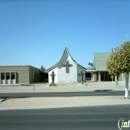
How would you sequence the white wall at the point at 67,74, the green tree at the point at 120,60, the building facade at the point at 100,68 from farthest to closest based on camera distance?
1. the building facade at the point at 100,68
2. the white wall at the point at 67,74
3. the green tree at the point at 120,60

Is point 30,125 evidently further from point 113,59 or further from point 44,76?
point 44,76

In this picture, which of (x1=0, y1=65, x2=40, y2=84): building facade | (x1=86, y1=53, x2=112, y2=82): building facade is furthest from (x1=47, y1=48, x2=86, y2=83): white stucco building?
(x1=86, y1=53, x2=112, y2=82): building facade

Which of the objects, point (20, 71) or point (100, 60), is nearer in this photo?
point (20, 71)

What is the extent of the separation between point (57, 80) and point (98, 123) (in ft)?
128

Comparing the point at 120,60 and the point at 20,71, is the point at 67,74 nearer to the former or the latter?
the point at 20,71

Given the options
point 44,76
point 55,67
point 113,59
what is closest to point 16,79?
point 55,67

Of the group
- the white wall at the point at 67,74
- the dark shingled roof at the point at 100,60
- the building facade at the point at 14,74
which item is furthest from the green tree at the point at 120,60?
the dark shingled roof at the point at 100,60

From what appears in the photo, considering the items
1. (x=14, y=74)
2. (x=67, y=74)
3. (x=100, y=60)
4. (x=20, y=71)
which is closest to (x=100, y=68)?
(x=100, y=60)

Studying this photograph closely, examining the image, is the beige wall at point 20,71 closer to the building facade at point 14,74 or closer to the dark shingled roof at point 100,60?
the building facade at point 14,74

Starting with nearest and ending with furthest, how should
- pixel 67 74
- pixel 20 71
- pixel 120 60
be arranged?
1. pixel 120 60
2. pixel 67 74
3. pixel 20 71

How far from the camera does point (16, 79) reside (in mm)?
48531

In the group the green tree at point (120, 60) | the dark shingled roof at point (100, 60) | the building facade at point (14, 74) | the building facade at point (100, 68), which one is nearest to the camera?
the green tree at point (120, 60)

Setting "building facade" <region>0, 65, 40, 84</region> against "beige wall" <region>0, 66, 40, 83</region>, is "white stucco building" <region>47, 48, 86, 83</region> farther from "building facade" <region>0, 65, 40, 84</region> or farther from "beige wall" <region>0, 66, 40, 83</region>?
"building facade" <region>0, 65, 40, 84</region>

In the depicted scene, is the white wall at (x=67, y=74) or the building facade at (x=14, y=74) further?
the building facade at (x=14, y=74)
